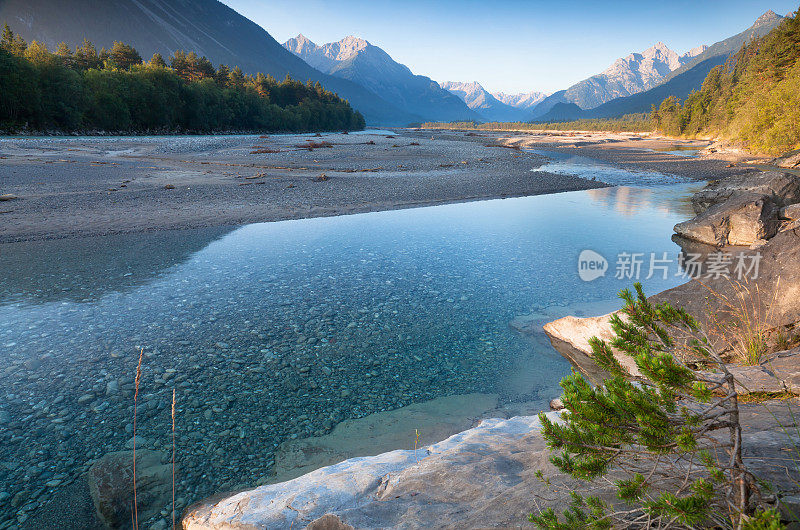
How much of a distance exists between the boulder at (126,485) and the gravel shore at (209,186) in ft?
39.8

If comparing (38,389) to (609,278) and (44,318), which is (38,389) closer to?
(44,318)

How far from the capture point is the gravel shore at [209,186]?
15.7 metres

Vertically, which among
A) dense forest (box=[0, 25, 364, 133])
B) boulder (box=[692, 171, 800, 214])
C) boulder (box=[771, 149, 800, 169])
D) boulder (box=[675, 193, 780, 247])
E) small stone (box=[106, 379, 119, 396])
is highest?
dense forest (box=[0, 25, 364, 133])

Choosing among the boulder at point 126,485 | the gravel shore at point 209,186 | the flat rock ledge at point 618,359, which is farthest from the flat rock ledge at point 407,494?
the gravel shore at point 209,186

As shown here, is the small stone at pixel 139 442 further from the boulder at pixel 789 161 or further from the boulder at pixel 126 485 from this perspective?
the boulder at pixel 789 161

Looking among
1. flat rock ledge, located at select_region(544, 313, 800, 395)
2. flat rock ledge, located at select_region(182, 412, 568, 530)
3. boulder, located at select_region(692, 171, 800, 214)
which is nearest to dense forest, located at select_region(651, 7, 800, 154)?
boulder, located at select_region(692, 171, 800, 214)

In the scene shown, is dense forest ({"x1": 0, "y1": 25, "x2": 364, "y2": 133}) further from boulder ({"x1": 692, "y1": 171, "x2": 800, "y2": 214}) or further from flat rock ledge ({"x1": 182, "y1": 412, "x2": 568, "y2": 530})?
boulder ({"x1": 692, "y1": 171, "x2": 800, "y2": 214})

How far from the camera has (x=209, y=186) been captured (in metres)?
22.4

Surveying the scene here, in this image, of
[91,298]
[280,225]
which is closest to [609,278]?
[280,225]

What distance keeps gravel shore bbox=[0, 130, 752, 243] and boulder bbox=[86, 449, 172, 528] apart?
1214 centimetres

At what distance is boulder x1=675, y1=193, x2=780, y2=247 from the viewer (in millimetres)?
13195

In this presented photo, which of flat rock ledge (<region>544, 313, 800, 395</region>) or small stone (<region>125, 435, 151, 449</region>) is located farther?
small stone (<region>125, 435, 151, 449</region>)

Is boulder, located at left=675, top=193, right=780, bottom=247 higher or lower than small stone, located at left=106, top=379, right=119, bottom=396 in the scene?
higher

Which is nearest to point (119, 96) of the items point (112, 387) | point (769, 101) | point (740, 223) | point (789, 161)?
point (112, 387)
